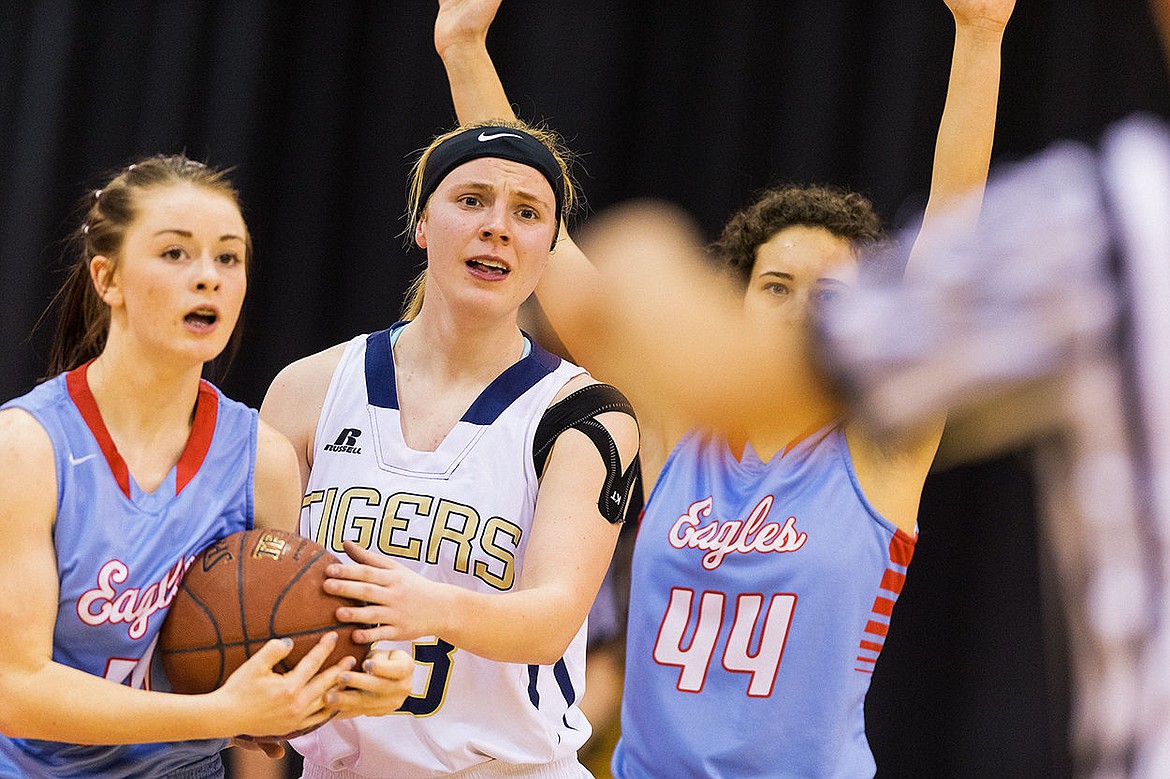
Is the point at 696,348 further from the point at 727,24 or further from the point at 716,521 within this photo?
the point at 727,24

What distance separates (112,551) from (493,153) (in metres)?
0.91

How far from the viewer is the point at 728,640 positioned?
2502 mm

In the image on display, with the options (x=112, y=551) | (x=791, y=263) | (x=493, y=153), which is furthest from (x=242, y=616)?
(x=791, y=263)

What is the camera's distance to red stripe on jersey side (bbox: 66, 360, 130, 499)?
1896mm

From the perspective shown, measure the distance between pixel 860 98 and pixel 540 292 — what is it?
1.29 metres

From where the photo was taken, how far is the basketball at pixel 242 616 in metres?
1.88

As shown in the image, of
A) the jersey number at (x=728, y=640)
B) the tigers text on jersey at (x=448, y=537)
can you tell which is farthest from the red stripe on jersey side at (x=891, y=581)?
the tigers text on jersey at (x=448, y=537)

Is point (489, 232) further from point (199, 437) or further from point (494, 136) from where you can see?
point (199, 437)

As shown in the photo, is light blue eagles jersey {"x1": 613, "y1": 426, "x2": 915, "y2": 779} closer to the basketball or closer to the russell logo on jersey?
the russell logo on jersey

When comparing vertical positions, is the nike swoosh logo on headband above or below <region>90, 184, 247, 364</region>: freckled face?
above

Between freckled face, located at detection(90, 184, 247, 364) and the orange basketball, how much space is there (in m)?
0.30

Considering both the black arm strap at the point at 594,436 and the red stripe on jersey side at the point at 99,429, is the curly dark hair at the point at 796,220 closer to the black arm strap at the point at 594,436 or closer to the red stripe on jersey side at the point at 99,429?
the black arm strap at the point at 594,436

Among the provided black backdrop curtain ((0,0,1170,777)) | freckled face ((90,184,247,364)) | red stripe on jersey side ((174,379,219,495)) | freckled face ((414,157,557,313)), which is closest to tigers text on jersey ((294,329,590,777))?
freckled face ((414,157,557,313))

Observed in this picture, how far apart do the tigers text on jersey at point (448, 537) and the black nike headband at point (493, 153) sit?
13.8 inches
